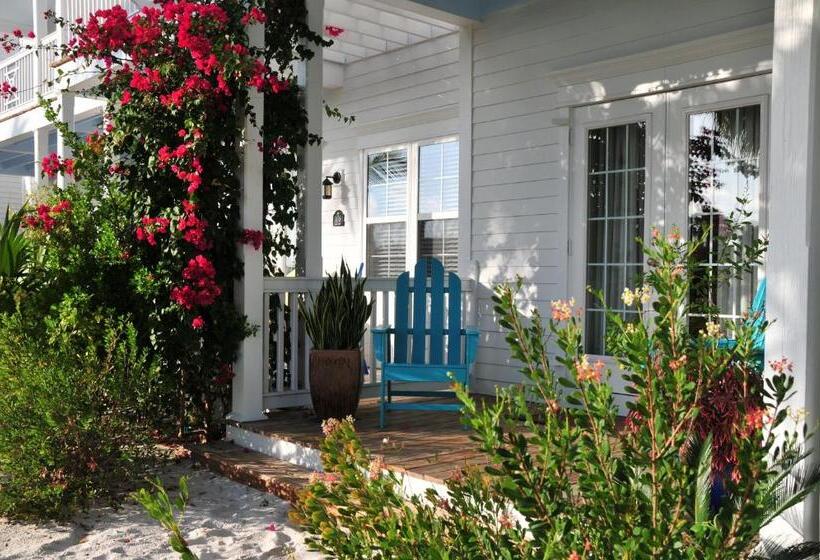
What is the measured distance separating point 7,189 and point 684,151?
48.4 ft

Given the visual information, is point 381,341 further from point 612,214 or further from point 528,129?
point 528,129

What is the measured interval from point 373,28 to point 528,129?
1.96m

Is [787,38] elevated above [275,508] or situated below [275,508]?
above

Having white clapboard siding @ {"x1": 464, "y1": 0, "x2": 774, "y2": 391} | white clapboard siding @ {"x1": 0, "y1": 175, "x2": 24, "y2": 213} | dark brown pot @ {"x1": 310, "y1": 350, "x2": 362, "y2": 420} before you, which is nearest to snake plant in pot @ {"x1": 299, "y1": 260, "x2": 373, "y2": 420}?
dark brown pot @ {"x1": 310, "y1": 350, "x2": 362, "y2": 420}

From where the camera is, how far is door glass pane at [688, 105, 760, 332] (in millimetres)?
4605

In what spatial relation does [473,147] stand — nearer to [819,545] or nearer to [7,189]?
[819,545]

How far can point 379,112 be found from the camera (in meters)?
7.72

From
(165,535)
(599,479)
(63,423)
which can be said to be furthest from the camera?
(63,423)

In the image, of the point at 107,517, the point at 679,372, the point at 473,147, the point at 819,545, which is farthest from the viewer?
the point at 473,147

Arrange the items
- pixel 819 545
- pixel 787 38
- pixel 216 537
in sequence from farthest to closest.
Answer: pixel 216 537, pixel 787 38, pixel 819 545

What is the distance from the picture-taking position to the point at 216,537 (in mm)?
3379

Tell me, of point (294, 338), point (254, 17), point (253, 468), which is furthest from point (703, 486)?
point (294, 338)

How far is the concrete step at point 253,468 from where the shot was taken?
3.96m

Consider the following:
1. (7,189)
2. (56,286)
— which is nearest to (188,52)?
(56,286)
